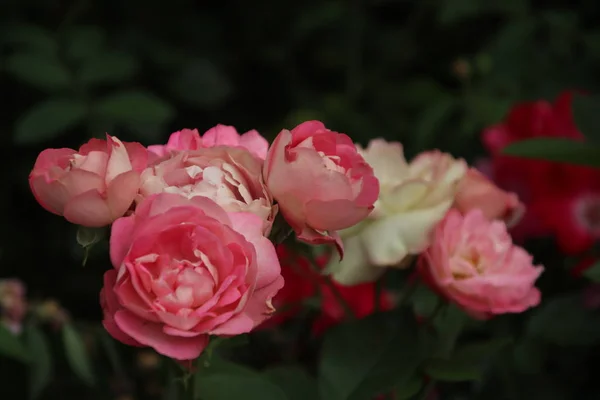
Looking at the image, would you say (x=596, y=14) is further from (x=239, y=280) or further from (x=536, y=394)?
(x=239, y=280)

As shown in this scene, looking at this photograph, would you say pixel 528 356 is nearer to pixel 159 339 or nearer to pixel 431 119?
pixel 431 119

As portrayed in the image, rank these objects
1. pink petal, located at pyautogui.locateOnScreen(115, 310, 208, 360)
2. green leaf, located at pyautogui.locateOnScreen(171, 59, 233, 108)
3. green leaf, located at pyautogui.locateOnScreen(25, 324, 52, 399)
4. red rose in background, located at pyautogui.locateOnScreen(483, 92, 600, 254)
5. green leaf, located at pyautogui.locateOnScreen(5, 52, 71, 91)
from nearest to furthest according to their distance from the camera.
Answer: pink petal, located at pyautogui.locateOnScreen(115, 310, 208, 360) → green leaf, located at pyautogui.locateOnScreen(25, 324, 52, 399) → red rose in background, located at pyautogui.locateOnScreen(483, 92, 600, 254) → green leaf, located at pyautogui.locateOnScreen(5, 52, 71, 91) → green leaf, located at pyautogui.locateOnScreen(171, 59, 233, 108)

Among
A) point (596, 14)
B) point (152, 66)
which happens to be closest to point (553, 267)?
point (596, 14)

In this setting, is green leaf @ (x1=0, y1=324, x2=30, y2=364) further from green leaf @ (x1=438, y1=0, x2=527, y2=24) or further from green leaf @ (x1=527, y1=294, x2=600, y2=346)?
green leaf @ (x1=438, y1=0, x2=527, y2=24)

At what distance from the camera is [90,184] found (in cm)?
41

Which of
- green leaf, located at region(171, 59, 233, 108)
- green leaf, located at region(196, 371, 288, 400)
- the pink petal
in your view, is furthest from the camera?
green leaf, located at region(171, 59, 233, 108)

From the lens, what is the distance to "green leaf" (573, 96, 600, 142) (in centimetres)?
78

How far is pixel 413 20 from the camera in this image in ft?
4.38

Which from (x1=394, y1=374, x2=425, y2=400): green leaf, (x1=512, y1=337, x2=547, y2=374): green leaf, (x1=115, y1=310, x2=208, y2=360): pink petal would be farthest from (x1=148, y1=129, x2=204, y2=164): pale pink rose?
(x1=512, y1=337, x2=547, y2=374): green leaf

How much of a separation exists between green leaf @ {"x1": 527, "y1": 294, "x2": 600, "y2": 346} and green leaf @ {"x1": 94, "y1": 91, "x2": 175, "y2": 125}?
1.59ft

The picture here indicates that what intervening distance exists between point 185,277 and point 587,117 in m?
0.53

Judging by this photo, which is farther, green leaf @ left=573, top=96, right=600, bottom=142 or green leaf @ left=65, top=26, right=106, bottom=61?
green leaf @ left=65, top=26, right=106, bottom=61

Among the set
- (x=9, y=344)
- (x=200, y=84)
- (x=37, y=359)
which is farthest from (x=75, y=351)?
(x=200, y=84)

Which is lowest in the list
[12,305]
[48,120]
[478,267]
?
[12,305]
